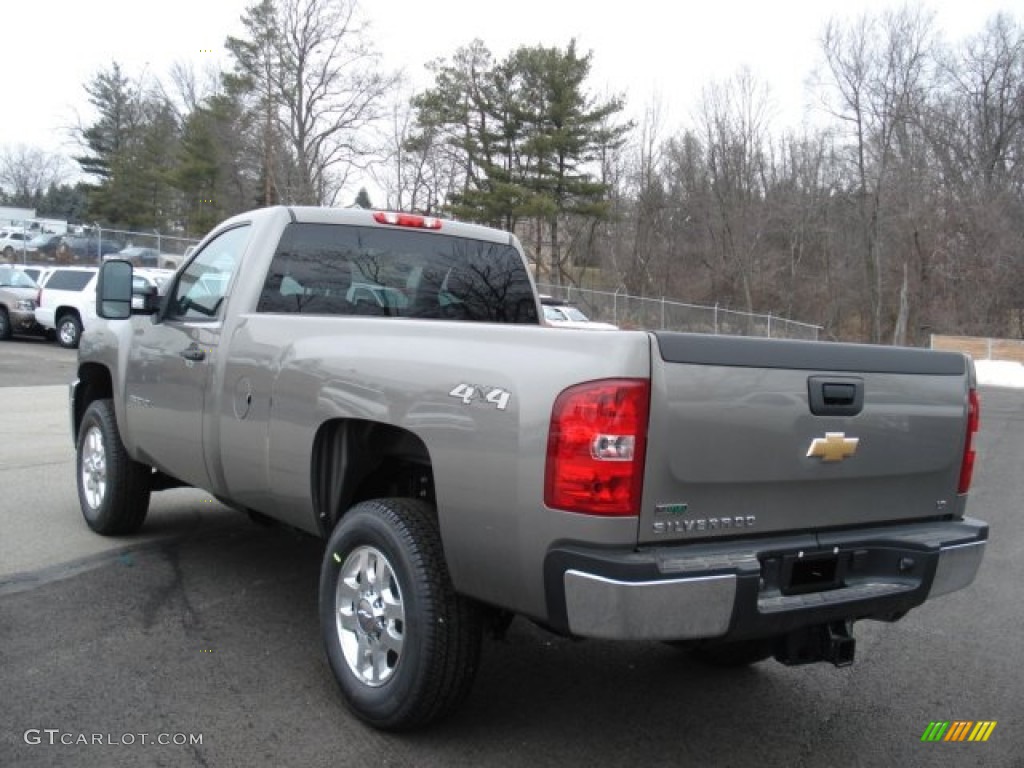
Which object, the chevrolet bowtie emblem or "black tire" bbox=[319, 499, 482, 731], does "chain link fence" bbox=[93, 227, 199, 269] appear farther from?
the chevrolet bowtie emblem

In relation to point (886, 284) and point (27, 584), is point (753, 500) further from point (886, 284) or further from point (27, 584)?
point (886, 284)

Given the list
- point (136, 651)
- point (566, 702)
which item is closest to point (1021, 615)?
point (566, 702)

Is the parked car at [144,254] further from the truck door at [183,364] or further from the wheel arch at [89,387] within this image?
the truck door at [183,364]

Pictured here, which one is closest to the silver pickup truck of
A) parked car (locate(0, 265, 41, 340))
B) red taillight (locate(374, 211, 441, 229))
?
red taillight (locate(374, 211, 441, 229))

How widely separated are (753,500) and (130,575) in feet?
12.1

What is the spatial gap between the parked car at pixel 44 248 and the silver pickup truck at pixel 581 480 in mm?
35073

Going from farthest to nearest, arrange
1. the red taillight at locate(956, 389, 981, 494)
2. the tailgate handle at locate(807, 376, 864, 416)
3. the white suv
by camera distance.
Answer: the white suv, the red taillight at locate(956, 389, 981, 494), the tailgate handle at locate(807, 376, 864, 416)

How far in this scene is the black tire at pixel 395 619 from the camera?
3147mm

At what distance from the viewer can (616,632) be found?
2.68 meters

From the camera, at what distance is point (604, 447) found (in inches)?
107

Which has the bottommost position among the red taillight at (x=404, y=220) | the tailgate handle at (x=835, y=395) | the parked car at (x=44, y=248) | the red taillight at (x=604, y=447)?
the red taillight at (x=604, y=447)

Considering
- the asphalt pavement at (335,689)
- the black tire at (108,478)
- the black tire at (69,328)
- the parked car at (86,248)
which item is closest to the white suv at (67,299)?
the black tire at (69,328)

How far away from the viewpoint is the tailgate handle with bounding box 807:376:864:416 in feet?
9.99

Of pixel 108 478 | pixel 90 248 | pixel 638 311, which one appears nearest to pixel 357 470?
pixel 108 478
